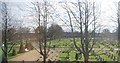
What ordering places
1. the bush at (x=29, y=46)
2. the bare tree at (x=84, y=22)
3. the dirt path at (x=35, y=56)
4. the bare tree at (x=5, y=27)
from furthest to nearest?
the bush at (x=29, y=46), the dirt path at (x=35, y=56), the bare tree at (x=5, y=27), the bare tree at (x=84, y=22)

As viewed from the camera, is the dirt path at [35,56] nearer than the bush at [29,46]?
Yes

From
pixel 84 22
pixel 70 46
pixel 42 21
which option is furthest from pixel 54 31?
pixel 84 22

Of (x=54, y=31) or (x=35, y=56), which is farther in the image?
(x=35, y=56)

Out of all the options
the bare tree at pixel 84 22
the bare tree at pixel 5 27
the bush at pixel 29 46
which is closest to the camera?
the bare tree at pixel 84 22

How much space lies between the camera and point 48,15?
4.16 m

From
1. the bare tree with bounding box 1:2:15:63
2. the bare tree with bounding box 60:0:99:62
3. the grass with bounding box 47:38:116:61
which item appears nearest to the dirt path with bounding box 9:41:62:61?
the grass with bounding box 47:38:116:61

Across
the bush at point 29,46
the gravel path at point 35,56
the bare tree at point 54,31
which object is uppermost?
the bare tree at point 54,31

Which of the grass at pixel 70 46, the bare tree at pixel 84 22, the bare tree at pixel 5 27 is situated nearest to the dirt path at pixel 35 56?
the grass at pixel 70 46

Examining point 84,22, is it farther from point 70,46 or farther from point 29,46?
point 29,46

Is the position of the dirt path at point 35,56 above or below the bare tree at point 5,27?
below

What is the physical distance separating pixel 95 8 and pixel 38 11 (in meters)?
1.05

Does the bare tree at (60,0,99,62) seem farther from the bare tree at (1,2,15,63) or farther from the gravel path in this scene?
the bare tree at (1,2,15,63)

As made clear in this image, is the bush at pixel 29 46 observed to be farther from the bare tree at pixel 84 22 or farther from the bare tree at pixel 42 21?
the bare tree at pixel 84 22

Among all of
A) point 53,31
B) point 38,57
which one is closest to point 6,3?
point 53,31
